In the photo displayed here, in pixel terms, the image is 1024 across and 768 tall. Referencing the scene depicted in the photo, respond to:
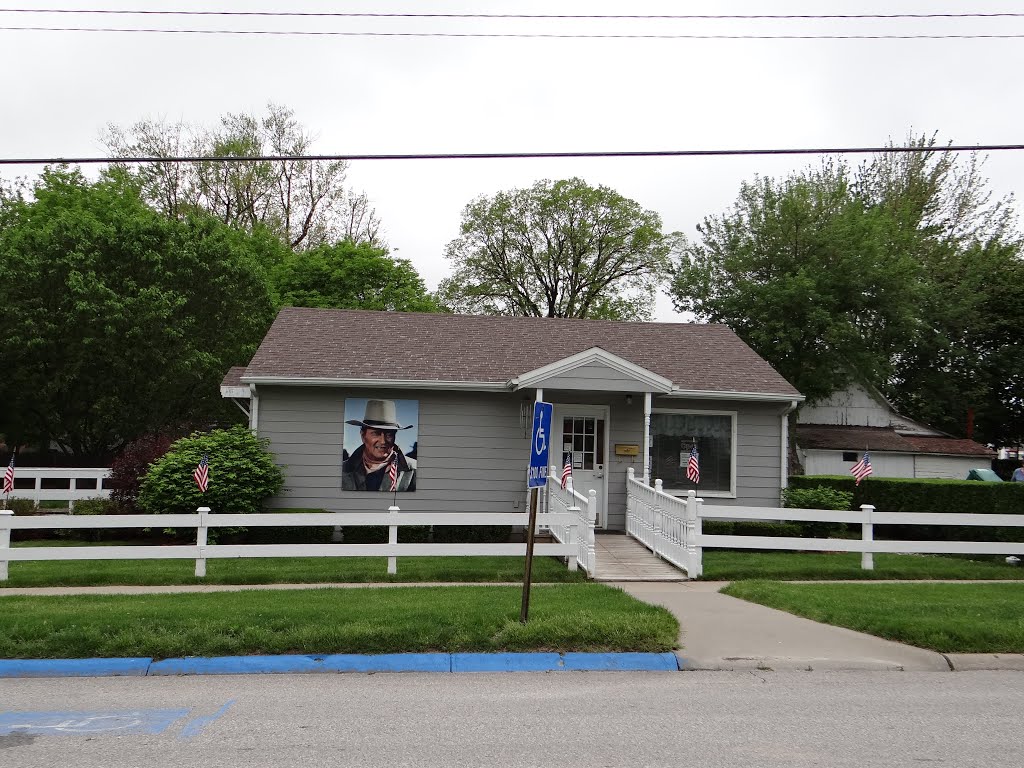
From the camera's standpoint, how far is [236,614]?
885 cm

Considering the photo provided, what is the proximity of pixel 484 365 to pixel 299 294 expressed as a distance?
18436mm

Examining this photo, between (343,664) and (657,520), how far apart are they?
25.1 ft

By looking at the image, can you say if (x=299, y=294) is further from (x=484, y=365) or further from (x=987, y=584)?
(x=987, y=584)

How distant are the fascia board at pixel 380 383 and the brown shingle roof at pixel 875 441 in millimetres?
14370

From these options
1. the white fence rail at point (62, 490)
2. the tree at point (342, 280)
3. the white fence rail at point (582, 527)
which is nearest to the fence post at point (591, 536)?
the white fence rail at point (582, 527)

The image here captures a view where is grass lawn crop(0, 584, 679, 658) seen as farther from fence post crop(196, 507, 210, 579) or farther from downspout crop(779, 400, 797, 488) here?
downspout crop(779, 400, 797, 488)

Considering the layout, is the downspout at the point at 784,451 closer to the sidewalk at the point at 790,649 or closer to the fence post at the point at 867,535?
the fence post at the point at 867,535

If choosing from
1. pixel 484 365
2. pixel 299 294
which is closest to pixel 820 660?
pixel 484 365

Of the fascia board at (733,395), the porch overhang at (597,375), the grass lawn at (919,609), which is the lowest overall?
the grass lawn at (919,609)

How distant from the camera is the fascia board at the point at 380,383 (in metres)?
16.5

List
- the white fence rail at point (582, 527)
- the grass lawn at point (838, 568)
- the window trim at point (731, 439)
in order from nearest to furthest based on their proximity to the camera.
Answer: the white fence rail at point (582, 527), the grass lawn at point (838, 568), the window trim at point (731, 439)

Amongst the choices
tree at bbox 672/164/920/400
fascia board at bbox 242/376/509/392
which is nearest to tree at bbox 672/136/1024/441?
tree at bbox 672/164/920/400

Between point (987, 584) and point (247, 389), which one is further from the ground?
point (247, 389)

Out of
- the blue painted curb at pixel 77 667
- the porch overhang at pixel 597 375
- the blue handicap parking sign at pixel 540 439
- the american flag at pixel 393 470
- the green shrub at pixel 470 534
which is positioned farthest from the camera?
the american flag at pixel 393 470
